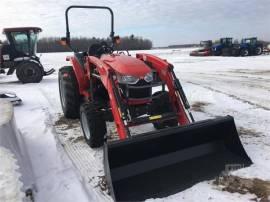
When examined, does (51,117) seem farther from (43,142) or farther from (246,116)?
(246,116)

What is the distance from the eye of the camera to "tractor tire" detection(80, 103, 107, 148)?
4305 mm

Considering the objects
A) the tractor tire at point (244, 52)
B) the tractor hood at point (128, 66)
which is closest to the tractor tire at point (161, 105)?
the tractor hood at point (128, 66)

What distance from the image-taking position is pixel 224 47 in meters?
27.6

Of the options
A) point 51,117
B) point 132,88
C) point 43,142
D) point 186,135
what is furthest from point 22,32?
point 186,135

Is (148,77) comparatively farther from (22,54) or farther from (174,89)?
(22,54)

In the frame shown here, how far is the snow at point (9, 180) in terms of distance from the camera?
2.47 m

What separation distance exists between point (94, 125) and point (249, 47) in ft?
80.0

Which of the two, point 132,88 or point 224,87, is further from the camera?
point 224,87

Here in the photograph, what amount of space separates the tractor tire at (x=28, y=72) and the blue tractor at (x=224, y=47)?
59.5 ft

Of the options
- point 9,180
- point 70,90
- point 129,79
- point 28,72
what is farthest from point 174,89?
point 28,72

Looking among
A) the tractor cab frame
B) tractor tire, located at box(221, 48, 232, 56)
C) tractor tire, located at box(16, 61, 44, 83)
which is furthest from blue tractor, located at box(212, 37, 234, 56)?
tractor tire, located at box(16, 61, 44, 83)

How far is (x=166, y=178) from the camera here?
3422 millimetres

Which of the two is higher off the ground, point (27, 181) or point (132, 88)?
point (132, 88)

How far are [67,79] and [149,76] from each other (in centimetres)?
194
